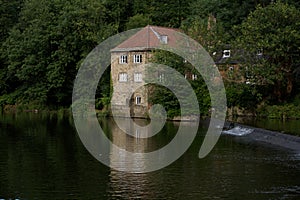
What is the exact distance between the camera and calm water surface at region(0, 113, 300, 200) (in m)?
21.2

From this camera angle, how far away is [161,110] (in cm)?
5825

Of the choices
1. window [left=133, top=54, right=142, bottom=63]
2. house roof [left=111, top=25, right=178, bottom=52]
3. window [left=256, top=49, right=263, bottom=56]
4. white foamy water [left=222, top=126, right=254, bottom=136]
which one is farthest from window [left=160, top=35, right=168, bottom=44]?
white foamy water [left=222, top=126, right=254, bottom=136]

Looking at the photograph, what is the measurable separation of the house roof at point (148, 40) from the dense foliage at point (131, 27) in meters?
2.51

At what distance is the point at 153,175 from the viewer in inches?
993

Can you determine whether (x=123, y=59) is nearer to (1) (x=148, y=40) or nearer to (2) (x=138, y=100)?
(1) (x=148, y=40)

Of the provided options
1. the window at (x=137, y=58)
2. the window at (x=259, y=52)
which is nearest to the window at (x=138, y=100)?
the window at (x=137, y=58)

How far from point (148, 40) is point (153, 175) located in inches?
1612

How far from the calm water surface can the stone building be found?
26.0 meters

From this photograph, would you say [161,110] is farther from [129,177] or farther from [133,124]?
[129,177]

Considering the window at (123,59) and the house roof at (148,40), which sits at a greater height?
the house roof at (148,40)

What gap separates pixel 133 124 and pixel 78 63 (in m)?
21.2

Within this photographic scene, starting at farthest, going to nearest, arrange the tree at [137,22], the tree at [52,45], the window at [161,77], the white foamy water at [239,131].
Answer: the tree at [137,22] → the tree at [52,45] → the window at [161,77] → the white foamy water at [239,131]

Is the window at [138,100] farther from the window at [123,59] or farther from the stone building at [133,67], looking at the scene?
the window at [123,59]

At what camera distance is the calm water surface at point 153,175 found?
21.2m
